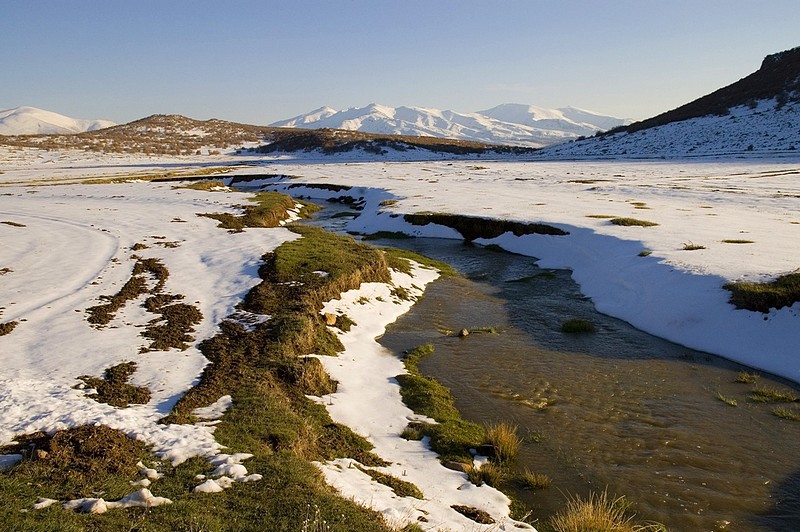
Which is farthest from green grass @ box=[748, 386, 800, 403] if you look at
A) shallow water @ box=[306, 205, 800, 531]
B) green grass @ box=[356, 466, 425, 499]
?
green grass @ box=[356, 466, 425, 499]

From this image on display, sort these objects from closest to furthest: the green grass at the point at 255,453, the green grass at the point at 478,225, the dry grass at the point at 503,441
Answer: the green grass at the point at 255,453
the dry grass at the point at 503,441
the green grass at the point at 478,225

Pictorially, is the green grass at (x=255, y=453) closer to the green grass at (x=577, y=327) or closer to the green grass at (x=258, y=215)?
the green grass at (x=577, y=327)

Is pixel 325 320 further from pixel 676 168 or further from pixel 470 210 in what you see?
pixel 676 168

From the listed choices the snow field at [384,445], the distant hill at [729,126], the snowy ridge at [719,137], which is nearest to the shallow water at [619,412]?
the snow field at [384,445]

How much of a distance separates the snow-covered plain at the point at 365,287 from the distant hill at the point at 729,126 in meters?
56.5

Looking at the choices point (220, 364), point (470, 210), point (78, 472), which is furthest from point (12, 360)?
point (470, 210)

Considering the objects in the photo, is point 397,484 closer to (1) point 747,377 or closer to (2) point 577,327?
(1) point 747,377

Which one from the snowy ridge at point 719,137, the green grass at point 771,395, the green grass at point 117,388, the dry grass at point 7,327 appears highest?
the snowy ridge at point 719,137

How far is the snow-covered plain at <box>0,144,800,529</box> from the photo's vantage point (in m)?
9.86

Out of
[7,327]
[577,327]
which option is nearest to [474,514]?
[577,327]

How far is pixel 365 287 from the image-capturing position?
2192 centimetres

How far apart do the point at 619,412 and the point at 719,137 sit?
116 m

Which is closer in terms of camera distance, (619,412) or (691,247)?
(619,412)

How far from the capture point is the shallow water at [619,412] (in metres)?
9.60
